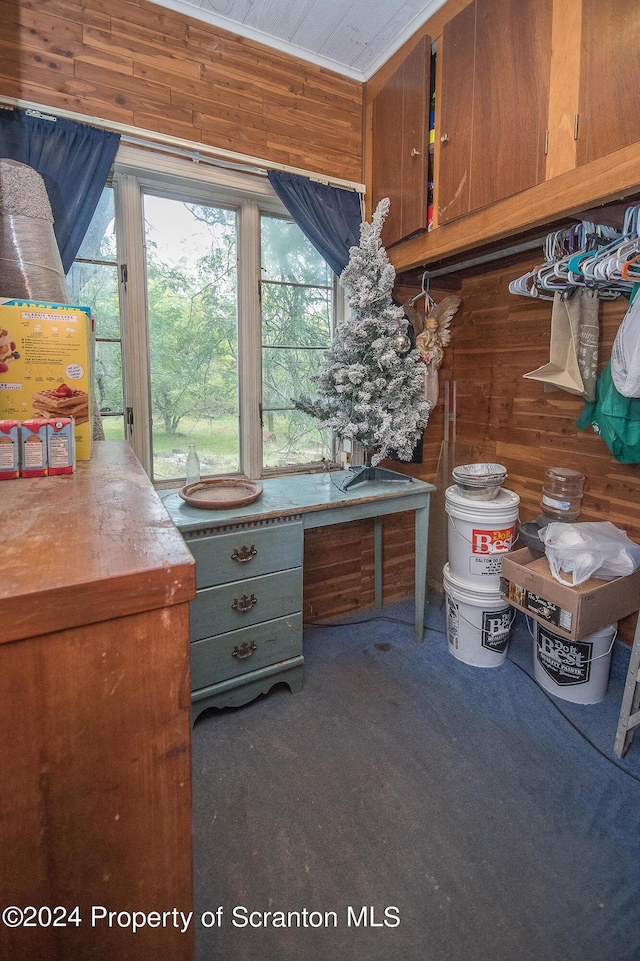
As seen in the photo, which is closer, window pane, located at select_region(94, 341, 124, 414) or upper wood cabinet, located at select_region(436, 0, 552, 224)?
upper wood cabinet, located at select_region(436, 0, 552, 224)

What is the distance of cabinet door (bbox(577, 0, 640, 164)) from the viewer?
1354 millimetres

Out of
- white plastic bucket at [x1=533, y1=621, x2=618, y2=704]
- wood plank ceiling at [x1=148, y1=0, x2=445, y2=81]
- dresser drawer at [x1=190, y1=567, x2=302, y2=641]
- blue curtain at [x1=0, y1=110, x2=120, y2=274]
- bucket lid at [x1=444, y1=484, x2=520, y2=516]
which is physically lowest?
white plastic bucket at [x1=533, y1=621, x2=618, y2=704]

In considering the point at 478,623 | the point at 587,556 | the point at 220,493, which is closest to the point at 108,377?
the point at 220,493

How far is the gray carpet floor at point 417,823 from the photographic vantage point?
3.78ft

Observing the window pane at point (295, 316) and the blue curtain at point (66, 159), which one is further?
the window pane at point (295, 316)

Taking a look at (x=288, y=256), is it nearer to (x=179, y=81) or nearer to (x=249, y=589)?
(x=179, y=81)

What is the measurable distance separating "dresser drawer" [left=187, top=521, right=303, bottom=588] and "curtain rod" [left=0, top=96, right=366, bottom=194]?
1.65m

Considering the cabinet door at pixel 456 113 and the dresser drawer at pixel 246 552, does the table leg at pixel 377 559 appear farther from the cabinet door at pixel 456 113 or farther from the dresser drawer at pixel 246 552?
the cabinet door at pixel 456 113

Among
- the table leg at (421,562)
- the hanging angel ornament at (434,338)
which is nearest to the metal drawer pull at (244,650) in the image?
the table leg at (421,562)

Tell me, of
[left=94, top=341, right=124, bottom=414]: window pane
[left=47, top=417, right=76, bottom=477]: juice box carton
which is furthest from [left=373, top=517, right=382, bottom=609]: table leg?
[left=47, top=417, right=76, bottom=477]: juice box carton

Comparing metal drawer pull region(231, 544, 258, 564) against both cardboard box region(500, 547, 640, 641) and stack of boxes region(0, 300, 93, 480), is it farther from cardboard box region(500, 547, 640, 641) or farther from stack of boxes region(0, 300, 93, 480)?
cardboard box region(500, 547, 640, 641)

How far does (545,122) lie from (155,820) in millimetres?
2130

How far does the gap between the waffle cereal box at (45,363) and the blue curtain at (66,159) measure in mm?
792

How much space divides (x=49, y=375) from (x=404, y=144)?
1.95 meters
